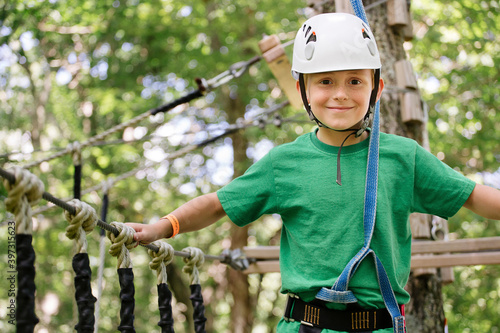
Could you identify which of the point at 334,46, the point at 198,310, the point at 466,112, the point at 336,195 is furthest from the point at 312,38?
the point at 466,112

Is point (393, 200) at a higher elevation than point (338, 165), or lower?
lower

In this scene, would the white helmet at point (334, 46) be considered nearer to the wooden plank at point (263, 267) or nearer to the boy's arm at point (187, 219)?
the boy's arm at point (187, 219)

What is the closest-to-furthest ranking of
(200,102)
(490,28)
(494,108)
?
(490,28)
(494,108)
(200,102)

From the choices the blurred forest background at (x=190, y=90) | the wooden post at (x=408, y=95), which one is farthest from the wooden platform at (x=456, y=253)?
the blurred forest background at (x=190, y=90)

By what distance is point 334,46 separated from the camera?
5.94 feet

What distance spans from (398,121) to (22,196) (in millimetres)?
2501

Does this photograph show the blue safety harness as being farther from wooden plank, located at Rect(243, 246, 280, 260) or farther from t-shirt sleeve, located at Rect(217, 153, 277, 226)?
wooden plank, located at Rect(243, 246, 280, 260)

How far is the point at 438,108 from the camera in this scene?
796 centimetres

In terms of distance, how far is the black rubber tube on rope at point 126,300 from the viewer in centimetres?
173

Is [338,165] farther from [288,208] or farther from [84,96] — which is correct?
[84,96]

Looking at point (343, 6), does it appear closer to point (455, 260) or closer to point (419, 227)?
point (419, 227)

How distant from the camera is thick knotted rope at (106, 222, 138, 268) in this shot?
163 centimetres

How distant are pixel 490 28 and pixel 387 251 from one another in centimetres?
559

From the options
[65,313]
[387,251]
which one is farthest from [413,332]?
[65,313]
